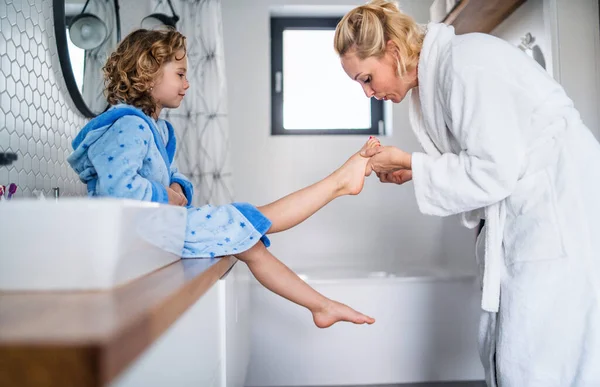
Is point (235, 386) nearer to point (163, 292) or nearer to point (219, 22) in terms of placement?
point (163, 292)

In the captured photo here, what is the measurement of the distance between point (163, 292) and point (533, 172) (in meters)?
0.94

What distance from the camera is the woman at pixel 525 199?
1.14m

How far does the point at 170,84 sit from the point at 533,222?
1049mm

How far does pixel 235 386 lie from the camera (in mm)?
1208

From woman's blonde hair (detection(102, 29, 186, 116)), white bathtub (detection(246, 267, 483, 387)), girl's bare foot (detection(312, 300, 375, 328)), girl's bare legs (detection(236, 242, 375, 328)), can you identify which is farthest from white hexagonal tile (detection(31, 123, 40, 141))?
white bathtub (detection(246, 267, 483, 387))

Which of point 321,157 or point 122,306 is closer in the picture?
point 122,306

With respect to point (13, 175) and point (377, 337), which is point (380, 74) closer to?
point (13, 175)

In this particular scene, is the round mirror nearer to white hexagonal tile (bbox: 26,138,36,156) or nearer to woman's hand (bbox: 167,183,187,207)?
white hexagonal tile (bbox: 26,138,36,156)

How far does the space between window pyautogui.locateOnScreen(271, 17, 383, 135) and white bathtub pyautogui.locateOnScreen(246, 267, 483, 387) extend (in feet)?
3.88

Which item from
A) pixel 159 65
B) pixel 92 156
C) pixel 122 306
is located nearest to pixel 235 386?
pixel 92 156

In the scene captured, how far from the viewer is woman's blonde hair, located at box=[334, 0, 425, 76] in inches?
55.1

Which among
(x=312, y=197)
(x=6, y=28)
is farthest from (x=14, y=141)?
(x=312, y=197)

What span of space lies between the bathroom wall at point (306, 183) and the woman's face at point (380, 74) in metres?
1.45

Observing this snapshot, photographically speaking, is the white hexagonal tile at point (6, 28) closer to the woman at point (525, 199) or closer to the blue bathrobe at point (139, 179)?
the blue bathrobe at point (139, 179)
